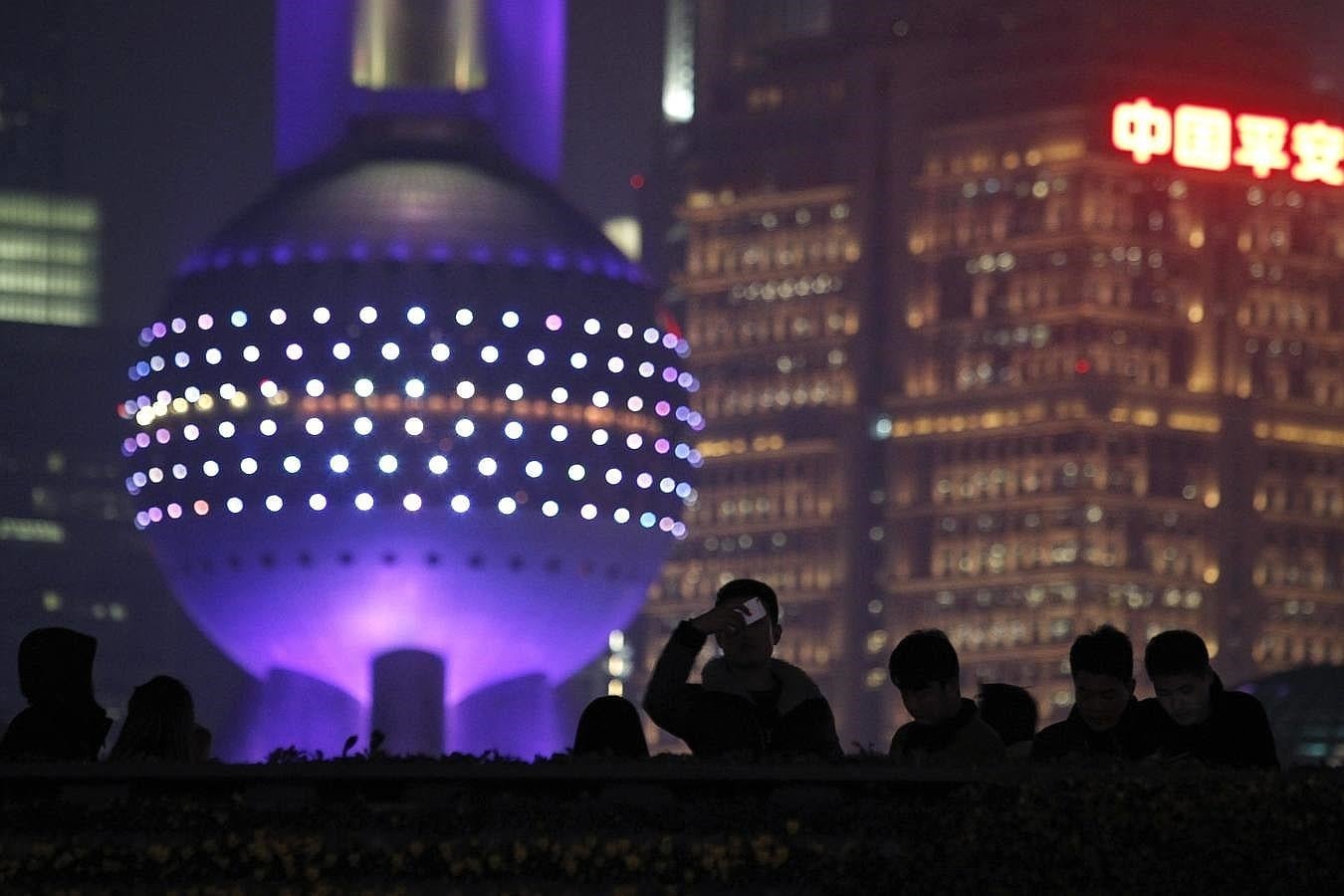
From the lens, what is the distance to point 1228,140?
138125 mm

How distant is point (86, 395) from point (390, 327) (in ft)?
254

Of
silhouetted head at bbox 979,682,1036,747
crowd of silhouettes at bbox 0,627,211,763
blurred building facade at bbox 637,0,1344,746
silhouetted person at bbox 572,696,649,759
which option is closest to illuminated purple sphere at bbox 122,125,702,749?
blurred building facade at bbox 637,0,1344,746

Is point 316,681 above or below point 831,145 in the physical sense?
below

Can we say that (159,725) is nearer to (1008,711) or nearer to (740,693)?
(740,693)

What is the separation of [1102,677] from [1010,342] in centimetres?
12106

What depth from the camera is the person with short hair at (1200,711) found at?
1507 cm

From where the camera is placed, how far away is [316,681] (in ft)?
297

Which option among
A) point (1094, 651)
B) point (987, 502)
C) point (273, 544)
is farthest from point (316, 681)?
point (1094, 651)

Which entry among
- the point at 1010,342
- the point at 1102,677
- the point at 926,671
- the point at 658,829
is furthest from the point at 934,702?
the point at 1010,342

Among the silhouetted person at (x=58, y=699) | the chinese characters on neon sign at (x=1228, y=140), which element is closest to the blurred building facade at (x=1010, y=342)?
the chinese characters on neon sign at (x=1228, y=140)

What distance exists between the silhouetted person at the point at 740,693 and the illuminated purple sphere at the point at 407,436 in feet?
235

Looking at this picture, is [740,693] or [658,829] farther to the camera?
[740,693]

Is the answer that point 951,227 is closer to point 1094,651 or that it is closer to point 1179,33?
point 1179,33

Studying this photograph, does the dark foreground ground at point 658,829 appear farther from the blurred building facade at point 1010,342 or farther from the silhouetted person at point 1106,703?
the blurred building facade at point 1010,342
